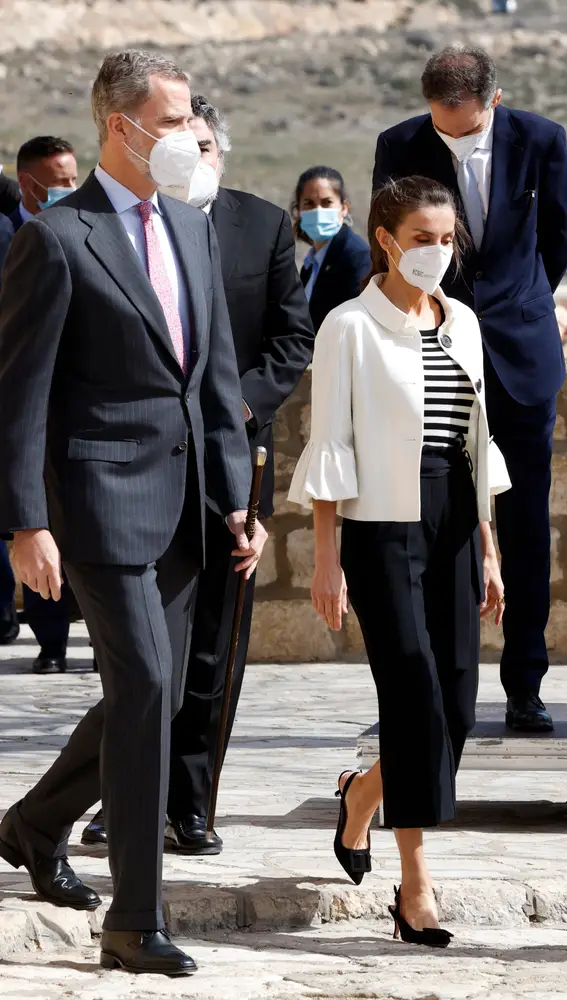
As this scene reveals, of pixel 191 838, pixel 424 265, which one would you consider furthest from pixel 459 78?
pixel 191 838

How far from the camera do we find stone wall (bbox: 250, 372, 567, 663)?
29.4 ft

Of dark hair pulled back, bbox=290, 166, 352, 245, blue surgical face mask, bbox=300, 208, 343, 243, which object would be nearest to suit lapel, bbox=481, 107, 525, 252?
blue surgical face mask, bbox=300, 208, 343, 243

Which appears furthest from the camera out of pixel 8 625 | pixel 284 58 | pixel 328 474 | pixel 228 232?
pixel 284 58

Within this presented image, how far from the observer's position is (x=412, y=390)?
4.39m

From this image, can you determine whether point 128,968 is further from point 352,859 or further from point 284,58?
point 284,58

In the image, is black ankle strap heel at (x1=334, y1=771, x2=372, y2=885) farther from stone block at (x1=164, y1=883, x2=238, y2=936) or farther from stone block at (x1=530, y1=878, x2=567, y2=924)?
stone block at (x1=530, y1=878, x2=567, y2=924)

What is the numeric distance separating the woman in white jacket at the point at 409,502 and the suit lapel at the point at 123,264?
0.56 m

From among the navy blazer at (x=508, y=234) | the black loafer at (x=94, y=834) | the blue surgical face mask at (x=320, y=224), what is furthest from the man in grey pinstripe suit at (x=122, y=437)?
the blue surgical face mask at (x=320, y=224)

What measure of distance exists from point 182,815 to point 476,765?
0.90 metres

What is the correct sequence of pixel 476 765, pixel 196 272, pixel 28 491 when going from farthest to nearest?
pixel 476 765, pixel 196 272, pixel 28 491

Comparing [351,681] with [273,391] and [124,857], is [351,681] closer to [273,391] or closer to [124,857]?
[273,391]

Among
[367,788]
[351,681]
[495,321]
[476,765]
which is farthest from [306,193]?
[367,788]

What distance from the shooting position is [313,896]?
14.9ft

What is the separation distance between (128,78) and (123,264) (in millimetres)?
435
